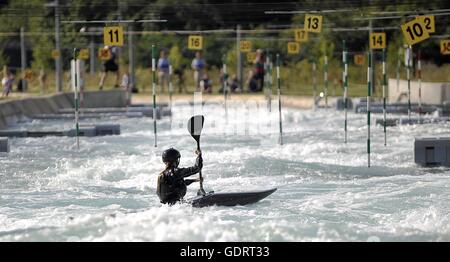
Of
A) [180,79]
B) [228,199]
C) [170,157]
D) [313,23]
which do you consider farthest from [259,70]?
[170,157]

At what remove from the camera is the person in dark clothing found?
574 inches

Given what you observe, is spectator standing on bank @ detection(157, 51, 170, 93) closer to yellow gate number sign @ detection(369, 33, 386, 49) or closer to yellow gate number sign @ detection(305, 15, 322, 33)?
yellow gate number sign @ detection(305, 15, 322, 33)

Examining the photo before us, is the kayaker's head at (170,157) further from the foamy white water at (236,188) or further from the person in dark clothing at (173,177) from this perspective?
the foamy white water at (236,188)

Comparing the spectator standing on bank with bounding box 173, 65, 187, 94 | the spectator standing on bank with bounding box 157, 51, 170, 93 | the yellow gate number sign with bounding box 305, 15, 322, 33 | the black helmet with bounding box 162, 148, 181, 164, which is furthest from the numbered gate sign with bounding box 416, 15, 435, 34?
the spectator standing on bank with bounding box 173, 65, 187, 94

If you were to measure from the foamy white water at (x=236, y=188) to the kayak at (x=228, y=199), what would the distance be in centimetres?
12

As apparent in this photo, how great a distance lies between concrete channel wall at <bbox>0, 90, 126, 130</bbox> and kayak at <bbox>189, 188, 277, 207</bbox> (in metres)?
14.7

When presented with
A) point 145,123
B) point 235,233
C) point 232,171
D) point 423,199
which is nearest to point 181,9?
point 145,123

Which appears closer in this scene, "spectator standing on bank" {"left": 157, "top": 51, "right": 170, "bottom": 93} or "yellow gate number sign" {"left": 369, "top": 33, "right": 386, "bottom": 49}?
"yellow gate number sign" {"left": 369, "top": 33, "right": 386, "bottom": 49}

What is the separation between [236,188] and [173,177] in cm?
363

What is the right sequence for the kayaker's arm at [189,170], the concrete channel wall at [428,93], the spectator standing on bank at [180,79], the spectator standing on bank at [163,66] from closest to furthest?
the kayaker's arm at [189,170] → the concrete channel wall at [428,93] → the spectator standing on bank at [163,66] → the spectator standing on bank at [180,79]

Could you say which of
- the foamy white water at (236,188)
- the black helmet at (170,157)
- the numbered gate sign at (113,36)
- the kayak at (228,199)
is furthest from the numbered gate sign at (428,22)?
the black helmet at (170,157)

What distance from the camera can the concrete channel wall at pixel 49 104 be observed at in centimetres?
3100

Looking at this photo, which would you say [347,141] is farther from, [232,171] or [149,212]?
[149,212]
